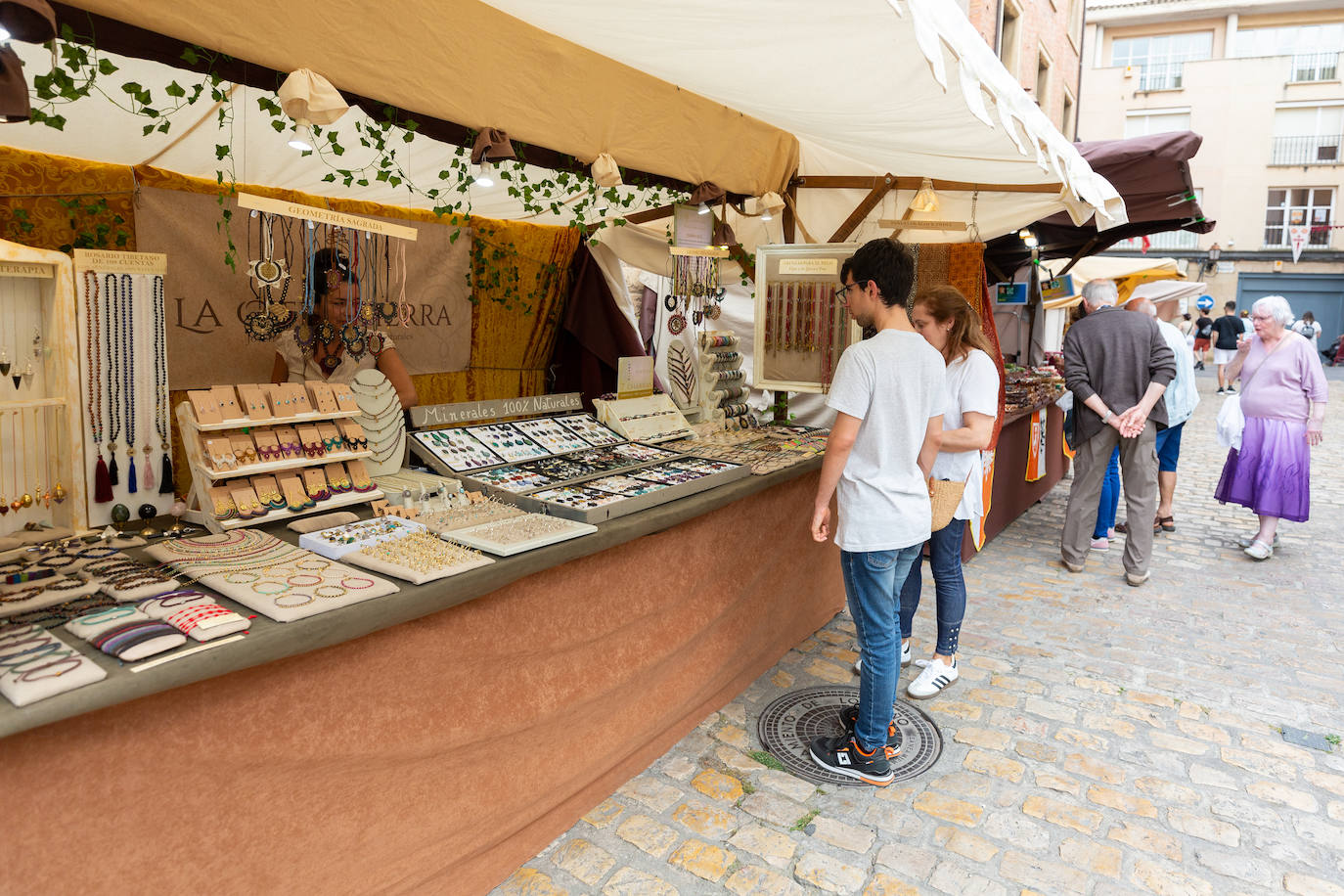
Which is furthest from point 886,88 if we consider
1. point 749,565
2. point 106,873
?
point 106,873

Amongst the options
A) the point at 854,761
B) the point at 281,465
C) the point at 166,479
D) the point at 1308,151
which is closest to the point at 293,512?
the point at 281,465

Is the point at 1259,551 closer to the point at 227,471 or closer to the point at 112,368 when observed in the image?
the point at 227,471

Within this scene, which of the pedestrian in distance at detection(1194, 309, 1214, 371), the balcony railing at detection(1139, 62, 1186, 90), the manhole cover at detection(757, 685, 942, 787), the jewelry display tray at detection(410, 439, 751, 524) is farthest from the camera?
the balcony railing at detection(1139, 62, 1186, 90)

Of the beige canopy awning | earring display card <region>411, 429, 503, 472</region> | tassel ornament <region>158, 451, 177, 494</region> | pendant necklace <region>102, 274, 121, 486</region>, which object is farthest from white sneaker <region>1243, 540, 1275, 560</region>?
pendant necklace <region>102, 274, 121, 486</region>

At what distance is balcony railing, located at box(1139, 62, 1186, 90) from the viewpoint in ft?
86.6

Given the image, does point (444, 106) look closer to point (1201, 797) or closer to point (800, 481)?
point (800, 481)

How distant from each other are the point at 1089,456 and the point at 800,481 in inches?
99.3

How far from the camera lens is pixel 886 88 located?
3041 millimetres

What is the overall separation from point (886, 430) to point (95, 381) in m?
2.39

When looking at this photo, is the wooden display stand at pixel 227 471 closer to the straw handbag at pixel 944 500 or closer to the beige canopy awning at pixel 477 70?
the beige canopy awning at pixel 477 70

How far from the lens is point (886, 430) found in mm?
2600

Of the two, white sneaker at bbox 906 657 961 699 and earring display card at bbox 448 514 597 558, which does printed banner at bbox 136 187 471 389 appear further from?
white sneaker at bbox 906 657 961 699

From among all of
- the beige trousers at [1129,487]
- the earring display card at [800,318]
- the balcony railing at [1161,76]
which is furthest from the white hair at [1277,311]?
the balcony railing at [1161,76]

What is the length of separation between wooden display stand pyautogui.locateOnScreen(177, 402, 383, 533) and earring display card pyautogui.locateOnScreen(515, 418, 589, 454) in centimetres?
102
